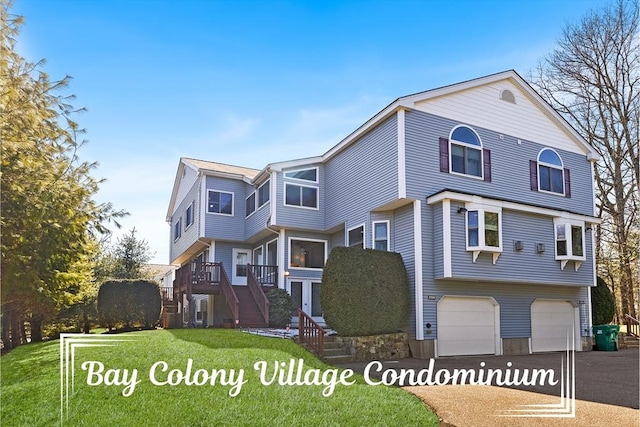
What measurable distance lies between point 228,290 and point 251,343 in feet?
22.7

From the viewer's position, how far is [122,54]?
454 inches

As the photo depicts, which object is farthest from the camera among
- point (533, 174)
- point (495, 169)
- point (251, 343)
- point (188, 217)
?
point (188, 217)

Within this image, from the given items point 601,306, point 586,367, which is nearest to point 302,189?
point 586,367

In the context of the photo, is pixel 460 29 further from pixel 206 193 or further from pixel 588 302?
pixel 206 193

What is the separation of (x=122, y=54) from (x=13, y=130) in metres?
2.99

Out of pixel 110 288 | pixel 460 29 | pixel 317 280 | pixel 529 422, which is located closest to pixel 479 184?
pixel 460 29

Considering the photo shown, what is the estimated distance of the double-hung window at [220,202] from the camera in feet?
73.2

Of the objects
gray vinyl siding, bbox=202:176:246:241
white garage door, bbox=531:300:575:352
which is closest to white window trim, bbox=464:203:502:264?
white garage door, bbox=531:300:575:352

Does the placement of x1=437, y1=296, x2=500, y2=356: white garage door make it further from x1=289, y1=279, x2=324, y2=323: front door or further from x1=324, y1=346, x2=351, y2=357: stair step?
x1=289, y1=279, x2=324, y2=323: front door

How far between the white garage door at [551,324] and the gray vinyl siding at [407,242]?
4946mm

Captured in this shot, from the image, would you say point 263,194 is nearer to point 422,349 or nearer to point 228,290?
point 228,290

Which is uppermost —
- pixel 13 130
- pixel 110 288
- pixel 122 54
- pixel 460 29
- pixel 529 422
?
pixel 460 29

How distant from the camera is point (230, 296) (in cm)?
1847

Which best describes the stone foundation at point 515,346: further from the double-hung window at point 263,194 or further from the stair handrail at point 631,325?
the double-hung window at point 263,194
